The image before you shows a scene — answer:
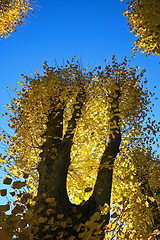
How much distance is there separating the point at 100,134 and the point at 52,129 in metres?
4.06

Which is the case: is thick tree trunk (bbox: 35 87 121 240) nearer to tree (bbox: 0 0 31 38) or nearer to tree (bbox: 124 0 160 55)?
tree (bbox: 124 0 160 55)

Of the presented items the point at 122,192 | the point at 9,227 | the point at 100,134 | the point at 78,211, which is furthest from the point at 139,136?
the point at 9,227

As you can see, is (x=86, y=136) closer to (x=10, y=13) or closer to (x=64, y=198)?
(x=64, y=198)

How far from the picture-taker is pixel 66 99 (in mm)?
11141

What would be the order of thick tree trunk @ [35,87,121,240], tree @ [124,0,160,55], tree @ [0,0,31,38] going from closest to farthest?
thick tree trunk @ [35,87,121,240], tree @ [124,0,160,55], tree @ [0,0,31,38]

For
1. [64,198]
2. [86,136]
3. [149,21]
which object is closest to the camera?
[64,198]

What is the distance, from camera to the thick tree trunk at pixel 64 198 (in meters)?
5.37

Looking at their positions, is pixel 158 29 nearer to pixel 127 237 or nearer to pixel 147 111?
pixel 147 111

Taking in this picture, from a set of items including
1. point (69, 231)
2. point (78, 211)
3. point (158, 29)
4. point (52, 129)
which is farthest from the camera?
point (52, 129)

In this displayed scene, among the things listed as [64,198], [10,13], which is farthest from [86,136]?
[10,13]

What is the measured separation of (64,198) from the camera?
6359mm

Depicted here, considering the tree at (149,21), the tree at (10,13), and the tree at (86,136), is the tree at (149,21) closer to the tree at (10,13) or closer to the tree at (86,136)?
the tree at (86,136)

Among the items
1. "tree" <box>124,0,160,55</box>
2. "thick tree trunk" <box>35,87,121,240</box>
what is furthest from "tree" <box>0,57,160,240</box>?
"tree" <box>124,0,160,55</box>

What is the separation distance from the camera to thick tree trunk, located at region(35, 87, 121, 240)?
5.37m
